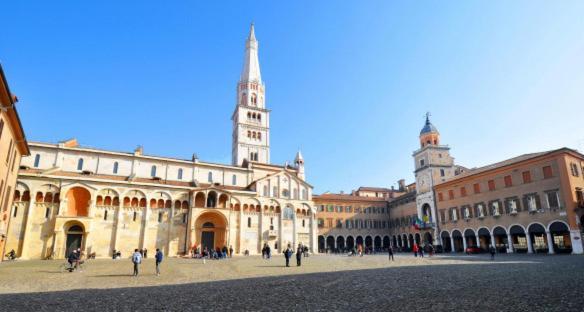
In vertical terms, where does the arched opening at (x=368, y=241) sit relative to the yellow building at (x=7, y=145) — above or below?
below

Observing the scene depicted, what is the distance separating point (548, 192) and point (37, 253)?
54658 mm

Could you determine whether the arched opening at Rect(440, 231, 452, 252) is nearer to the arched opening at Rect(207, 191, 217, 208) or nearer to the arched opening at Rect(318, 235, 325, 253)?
the arched opening at Rect(318, 235, 325, 253)

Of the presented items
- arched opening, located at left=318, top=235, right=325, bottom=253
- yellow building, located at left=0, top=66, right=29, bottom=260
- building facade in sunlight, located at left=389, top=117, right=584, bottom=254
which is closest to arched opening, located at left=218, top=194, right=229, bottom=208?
yellow building, located at left=0, top=66, right=29, bottom=260

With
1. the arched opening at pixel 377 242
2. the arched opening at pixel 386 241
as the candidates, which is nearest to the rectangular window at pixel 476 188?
the arched opening at pixel 377 242

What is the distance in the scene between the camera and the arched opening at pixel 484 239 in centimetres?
4190

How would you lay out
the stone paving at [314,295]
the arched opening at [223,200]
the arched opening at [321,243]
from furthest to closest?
the arched opening at [321,243] < the arched opening at [223,200] < the stone paving at [314,295]

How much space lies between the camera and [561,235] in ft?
118

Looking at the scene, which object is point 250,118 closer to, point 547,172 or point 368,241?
point 368,241

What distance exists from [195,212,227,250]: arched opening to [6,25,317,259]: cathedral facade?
13cm

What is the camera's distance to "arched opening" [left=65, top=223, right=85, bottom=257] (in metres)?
35.8

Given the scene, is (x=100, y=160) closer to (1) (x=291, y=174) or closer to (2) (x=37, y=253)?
(2) (x=37, y=253)

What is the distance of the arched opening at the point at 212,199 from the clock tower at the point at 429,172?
33049 mm

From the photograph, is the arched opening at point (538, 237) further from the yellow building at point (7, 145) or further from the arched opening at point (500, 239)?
the yellow building at point (7, 145)

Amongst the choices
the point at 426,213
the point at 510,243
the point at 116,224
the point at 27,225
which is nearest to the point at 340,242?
the point at 426,213
